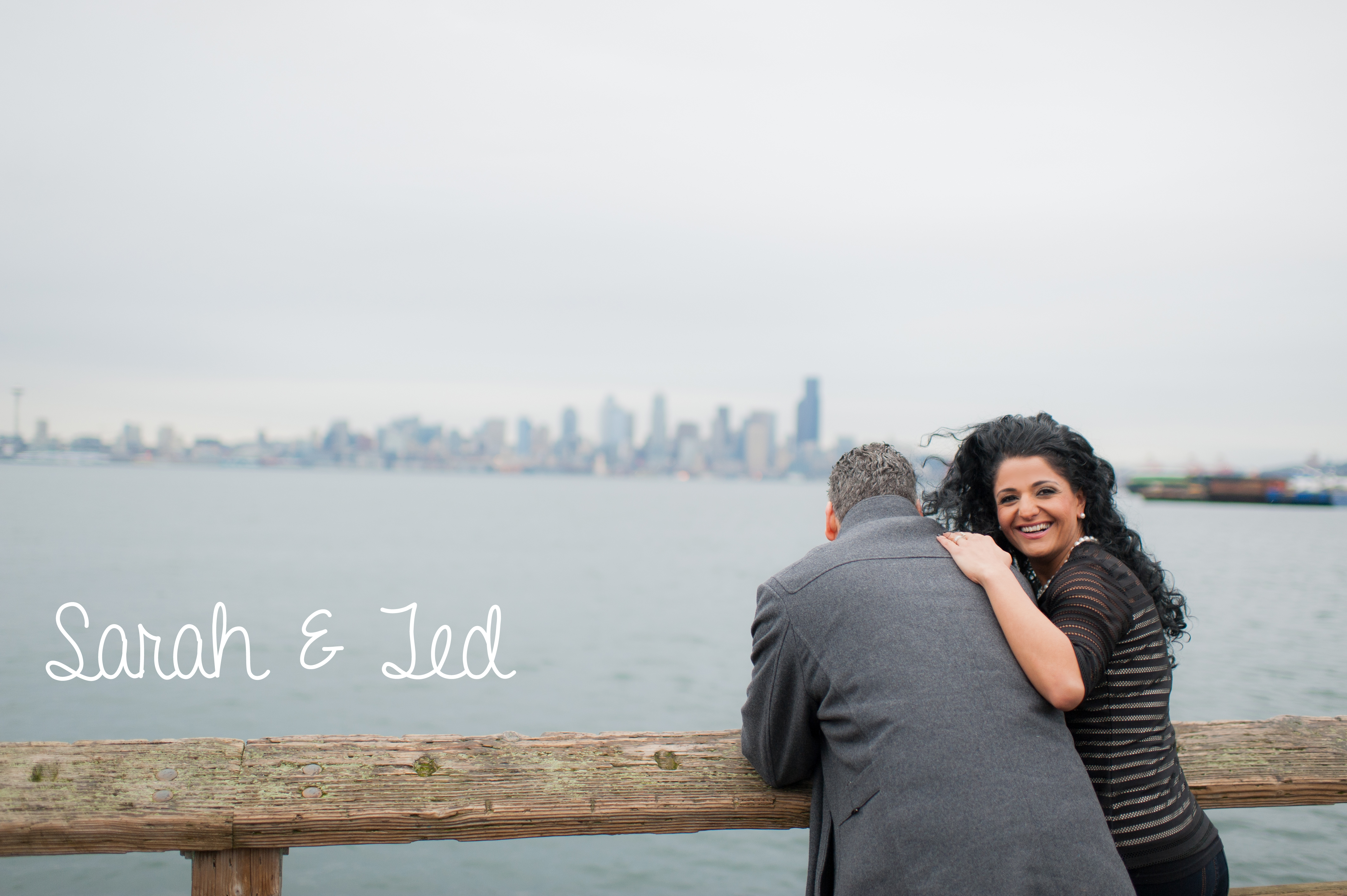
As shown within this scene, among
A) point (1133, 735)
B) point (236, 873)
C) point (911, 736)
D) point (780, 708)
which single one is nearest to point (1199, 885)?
point (1133, 735)

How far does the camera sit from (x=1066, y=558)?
7.83 feet

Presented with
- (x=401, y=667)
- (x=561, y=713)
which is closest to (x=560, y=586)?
(x=401, y=667)

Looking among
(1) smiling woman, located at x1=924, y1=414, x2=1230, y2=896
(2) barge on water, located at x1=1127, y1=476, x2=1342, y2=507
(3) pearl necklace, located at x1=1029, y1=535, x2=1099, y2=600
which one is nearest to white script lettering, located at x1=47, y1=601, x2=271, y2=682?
(3) pearl necklace, located at x1=1029, y1=535, x2=1099, y2=600

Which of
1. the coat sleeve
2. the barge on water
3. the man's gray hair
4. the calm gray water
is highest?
the man's gray hair

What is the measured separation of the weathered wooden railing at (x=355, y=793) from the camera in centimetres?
184

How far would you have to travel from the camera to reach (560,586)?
32.1m

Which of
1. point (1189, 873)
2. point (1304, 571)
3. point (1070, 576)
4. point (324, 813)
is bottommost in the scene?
point (1304, 571)

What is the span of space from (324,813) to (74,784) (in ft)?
1.64

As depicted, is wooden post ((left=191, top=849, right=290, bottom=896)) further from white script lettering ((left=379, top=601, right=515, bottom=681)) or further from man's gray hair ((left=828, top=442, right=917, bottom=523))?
white script lettering ((left=379, top=601, right=515, bottom=681))

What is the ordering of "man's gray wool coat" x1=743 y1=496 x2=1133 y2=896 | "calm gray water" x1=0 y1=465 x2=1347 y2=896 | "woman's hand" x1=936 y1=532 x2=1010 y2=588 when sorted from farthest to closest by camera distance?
1. "calm gray water" x1=0 y1=465 x2=1347 y2=896
2. "woman's hand" x1=936 y1=532 x2=1010 y2=588
3. "man's gray wool coat" x1=743 y1=496 x2=1133 y2=896

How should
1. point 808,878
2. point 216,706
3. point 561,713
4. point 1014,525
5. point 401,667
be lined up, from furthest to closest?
point 401,667 < point 561,713 < point 216,706 < point 1014,525 < point 808,878

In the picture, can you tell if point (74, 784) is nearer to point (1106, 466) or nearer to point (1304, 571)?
point (1106, 466)

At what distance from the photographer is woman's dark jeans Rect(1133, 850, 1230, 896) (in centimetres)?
208

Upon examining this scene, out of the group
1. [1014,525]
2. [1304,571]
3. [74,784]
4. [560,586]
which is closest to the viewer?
[74,784]
